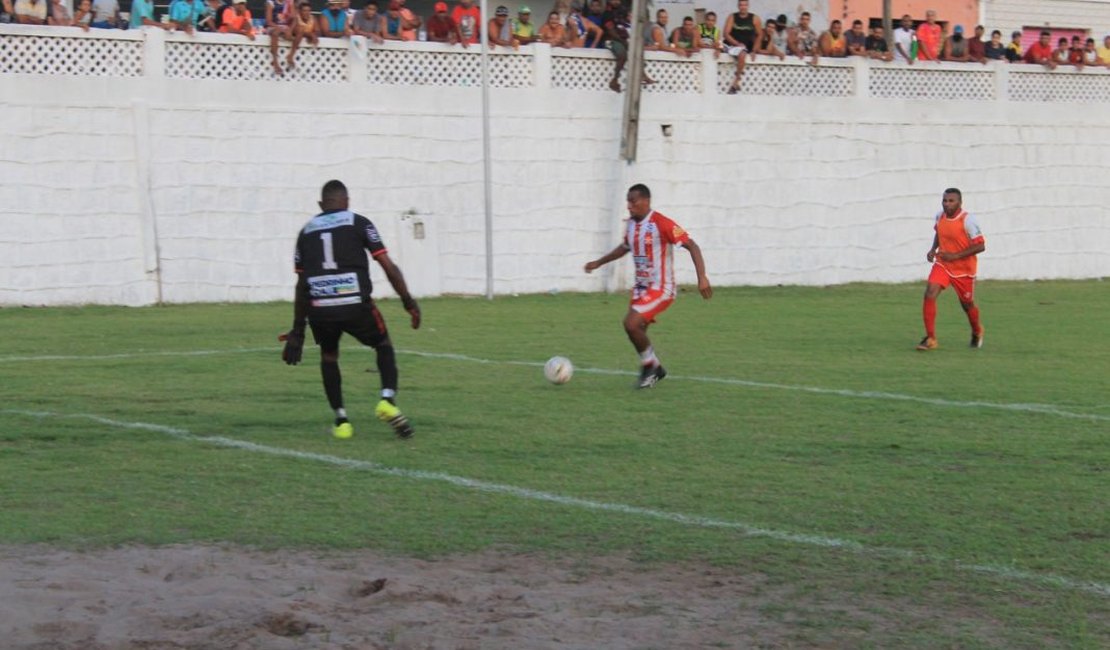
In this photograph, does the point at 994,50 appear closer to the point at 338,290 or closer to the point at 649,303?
the point at 649,303

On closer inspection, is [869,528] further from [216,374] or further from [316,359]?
[316,359]

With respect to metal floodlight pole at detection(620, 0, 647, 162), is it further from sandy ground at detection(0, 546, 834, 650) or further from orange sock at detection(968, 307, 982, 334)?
sandy ground at detection(0, 546, 834, 650)

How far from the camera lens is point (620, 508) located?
28.6ft

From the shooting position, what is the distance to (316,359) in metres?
16.4

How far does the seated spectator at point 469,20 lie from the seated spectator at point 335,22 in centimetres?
196

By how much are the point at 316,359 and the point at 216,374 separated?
5.57 ft

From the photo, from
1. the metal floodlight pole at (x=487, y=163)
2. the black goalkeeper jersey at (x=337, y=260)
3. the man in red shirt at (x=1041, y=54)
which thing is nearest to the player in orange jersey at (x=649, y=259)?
the black goalkeeper jersey at (x=337, y=260)

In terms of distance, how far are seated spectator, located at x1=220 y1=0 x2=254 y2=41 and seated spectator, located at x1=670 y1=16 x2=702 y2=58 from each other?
7523 millimetres

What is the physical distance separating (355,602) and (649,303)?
311 inches

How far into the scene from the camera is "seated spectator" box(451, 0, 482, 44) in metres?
26.2

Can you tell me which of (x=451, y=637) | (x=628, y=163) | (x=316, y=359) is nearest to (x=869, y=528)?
(x=451, y=637)

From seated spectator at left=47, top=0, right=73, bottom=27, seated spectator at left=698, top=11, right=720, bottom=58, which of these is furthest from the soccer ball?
seated spectator at left=698, top=11, right=720, bottom=58

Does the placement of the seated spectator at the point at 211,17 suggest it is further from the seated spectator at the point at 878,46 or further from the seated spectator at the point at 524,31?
the seated spectator at the point at 878,46

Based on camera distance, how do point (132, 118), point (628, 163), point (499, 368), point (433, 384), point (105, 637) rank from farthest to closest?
1. point (628, 163)
2. point (132, 118)
3. point (499, 368)
4. point (433, 384)
5. point (105, 637)
